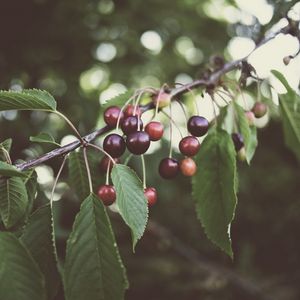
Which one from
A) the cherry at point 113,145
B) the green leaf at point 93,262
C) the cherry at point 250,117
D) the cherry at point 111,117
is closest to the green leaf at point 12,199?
the green leaf at point 93,262

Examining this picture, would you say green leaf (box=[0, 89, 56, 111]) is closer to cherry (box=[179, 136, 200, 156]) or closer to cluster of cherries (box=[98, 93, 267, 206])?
cluster of cherries (box=[98, 93, 267, 206])

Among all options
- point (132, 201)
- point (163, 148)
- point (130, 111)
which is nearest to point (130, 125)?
point (130, 111)

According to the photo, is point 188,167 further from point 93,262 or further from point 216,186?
point 93,262

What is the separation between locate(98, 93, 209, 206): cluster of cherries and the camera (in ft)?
3.93

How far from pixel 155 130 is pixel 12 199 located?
0.50 m

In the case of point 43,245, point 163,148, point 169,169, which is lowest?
point 163,148

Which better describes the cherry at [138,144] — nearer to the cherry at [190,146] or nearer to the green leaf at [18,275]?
the cherry at [190,146]

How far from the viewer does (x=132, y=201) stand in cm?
106

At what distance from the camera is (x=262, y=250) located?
140 inches

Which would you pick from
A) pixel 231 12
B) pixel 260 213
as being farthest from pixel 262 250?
pixel 231 12

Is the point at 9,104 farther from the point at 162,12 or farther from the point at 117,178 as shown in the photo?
the point at 162,12

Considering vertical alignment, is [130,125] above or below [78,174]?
above

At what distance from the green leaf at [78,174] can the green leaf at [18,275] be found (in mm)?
420

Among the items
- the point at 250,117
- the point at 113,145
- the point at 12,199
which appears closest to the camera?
the point at 12,199
